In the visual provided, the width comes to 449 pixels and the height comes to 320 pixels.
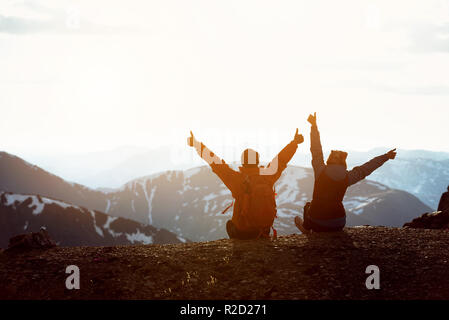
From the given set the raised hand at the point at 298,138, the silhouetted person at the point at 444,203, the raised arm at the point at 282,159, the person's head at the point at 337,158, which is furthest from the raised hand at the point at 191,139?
the silhouetted person at the point at 444,203

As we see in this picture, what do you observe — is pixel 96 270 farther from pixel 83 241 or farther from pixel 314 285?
pixel 83 241

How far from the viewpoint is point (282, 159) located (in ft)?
41.3

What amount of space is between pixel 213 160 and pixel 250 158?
3.75 ft

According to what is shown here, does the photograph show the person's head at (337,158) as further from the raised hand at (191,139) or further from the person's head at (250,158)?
the raised hand at (191,139)

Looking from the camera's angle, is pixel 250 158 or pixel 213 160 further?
pixel 250 158

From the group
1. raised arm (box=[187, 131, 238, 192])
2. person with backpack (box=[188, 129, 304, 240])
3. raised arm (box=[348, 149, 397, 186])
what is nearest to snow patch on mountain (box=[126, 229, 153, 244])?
person with backpack (box=[188, 129, 304, 240])

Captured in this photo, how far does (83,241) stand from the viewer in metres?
150

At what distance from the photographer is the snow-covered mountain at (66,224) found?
15112cm

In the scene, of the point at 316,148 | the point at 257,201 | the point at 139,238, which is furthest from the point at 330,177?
the point at 139,238

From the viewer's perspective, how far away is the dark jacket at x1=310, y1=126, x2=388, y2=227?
12.2 meters

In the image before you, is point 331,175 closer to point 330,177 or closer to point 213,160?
point 330,177

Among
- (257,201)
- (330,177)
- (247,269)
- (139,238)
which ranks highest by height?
(330,177)
